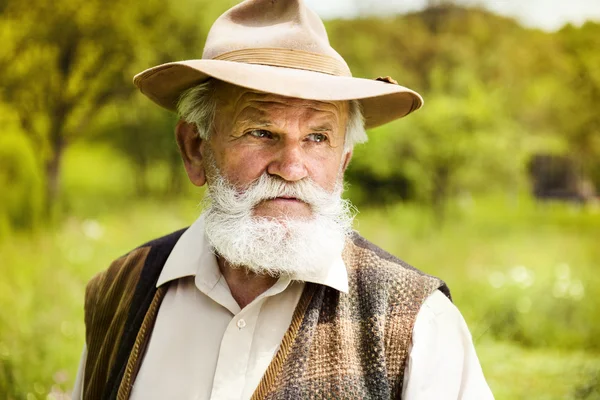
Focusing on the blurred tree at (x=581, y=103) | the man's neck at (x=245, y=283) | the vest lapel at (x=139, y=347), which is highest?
the blurred tree at (x=581, y=103)

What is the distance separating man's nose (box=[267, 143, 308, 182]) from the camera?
1921 mm

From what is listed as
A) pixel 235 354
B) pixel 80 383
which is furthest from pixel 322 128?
pixel 80 383

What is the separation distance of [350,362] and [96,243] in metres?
3.38

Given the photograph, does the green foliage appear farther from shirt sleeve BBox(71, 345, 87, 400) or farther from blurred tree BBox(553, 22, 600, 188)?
blurred tree BBox(553, 22, 600, 188)

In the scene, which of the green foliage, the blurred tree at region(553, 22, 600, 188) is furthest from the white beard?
the blurred tree at region(553, 22, 600, 188)

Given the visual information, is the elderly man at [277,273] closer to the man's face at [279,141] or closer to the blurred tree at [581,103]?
the man's face at [279,141]

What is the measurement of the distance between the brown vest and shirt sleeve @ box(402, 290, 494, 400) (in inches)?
1.5

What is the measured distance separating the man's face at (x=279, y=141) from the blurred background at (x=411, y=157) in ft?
9.09

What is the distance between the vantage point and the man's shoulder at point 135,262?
7.52 feet

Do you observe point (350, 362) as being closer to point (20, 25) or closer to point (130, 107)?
point (130, 107)

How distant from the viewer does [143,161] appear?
4941mm

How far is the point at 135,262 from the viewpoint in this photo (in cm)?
234

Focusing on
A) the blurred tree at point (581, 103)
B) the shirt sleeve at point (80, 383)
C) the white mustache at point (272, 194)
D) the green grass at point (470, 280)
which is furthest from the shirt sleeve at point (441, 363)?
the blurred tree at point (581, 103)

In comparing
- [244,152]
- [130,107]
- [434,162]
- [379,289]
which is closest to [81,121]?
[130,107]
